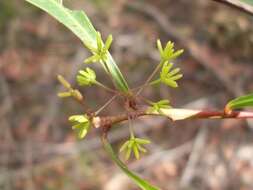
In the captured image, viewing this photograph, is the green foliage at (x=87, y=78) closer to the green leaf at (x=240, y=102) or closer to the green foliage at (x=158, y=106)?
the green foliage at (x=158, y=106)

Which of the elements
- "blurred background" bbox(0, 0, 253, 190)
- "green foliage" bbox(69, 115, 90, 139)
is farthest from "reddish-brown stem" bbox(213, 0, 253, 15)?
"blurred background" bbox(0, 0, 253, 190)

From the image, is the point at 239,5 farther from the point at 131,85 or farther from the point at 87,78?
the point at 131,85

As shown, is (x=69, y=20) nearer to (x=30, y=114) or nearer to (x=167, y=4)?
(x=30, y=114)

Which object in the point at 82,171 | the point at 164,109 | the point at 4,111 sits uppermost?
the point at 164,109

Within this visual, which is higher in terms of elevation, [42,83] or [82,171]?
[42,83]

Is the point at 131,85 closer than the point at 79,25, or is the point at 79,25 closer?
the point at 79,25

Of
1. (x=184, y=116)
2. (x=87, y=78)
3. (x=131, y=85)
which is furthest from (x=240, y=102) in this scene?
(x=131, y=85)

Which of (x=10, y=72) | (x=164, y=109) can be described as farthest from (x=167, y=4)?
(x=164, y=109)
